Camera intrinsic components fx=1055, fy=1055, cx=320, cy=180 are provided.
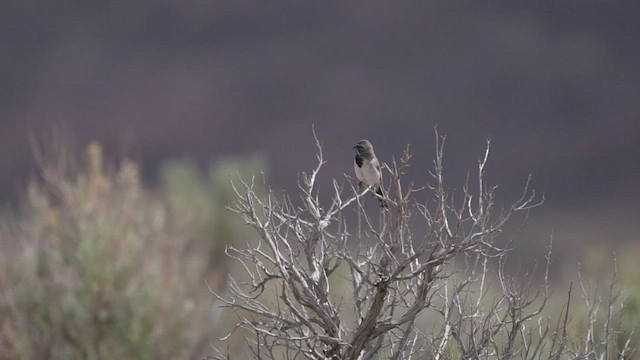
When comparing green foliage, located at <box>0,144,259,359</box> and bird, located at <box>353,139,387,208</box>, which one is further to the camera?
green foliage, located at <box>0,144,259,359</box>

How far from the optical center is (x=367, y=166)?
893cm

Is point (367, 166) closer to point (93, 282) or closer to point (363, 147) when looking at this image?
point (363, 147)

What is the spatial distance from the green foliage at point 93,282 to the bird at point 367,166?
587cm

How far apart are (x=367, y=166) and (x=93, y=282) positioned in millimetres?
7046

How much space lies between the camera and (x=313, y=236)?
22.3ft

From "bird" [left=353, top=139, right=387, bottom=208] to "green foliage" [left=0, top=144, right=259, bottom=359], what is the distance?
5.87m

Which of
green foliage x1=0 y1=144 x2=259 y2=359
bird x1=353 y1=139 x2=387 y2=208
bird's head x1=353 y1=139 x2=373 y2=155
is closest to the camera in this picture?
bird x1=353 y1=139 x2=387 y2=208

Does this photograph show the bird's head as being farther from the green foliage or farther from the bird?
the green foliage

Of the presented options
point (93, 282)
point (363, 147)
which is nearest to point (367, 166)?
point (363, 147)

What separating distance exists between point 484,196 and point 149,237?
9994 millimetres

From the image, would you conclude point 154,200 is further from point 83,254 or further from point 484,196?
point 484,196

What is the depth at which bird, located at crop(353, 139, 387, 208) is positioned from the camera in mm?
8688

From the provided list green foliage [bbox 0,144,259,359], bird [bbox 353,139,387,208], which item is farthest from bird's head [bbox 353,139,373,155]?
green foliage [bbox 0,144,259,359]

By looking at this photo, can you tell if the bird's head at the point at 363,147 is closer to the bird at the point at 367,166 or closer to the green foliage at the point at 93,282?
the bird at the point at 367,166
